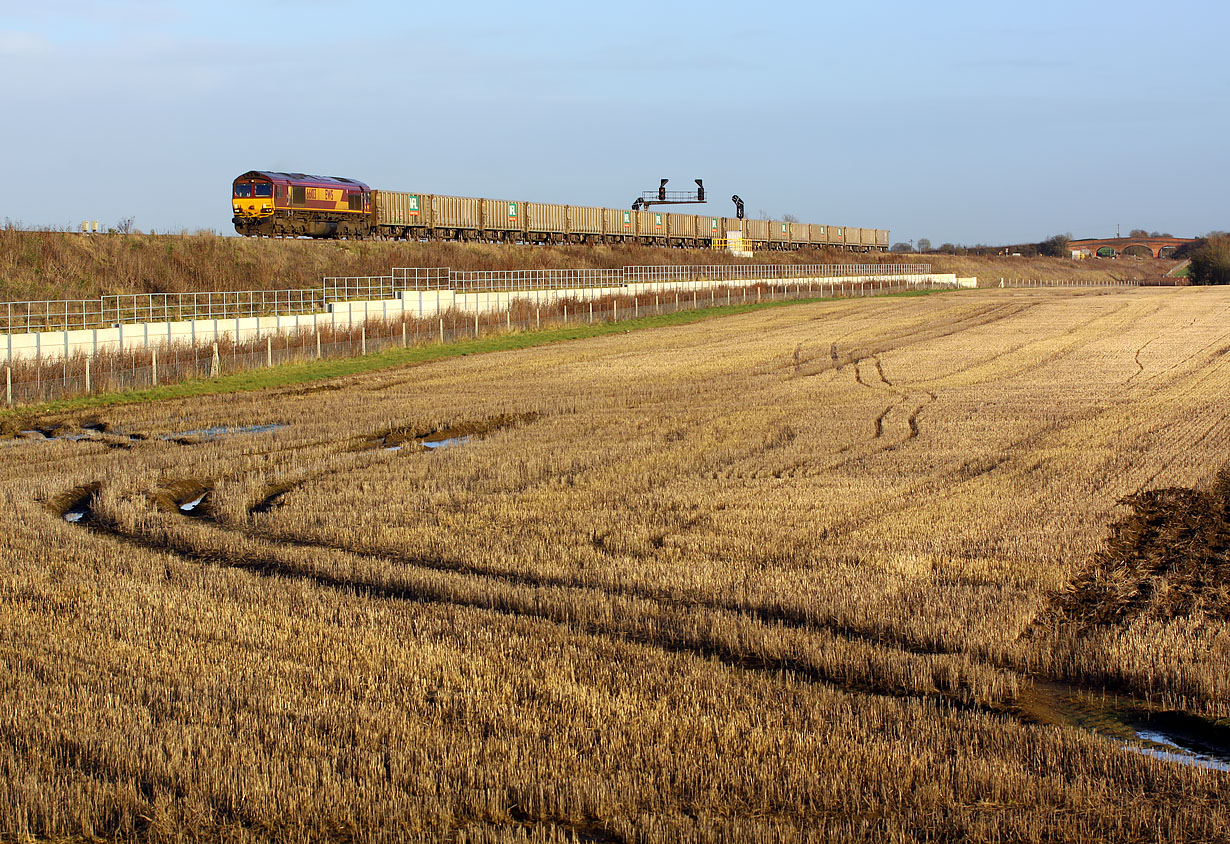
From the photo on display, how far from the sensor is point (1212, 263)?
87.7m

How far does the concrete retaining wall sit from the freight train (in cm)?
1320

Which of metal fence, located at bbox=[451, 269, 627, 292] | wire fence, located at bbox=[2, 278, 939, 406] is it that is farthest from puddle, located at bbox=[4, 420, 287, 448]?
metal fence, located at bbox=[451, 269, 627, 292]

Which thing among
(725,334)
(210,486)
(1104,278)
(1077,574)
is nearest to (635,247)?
(725,334)

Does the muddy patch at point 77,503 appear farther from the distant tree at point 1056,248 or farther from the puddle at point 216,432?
the distant tree at point 1056,248

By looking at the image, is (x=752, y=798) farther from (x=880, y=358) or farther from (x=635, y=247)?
(x=635, y=247)

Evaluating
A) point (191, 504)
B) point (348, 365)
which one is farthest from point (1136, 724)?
point (348, 365)

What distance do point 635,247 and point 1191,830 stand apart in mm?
76805

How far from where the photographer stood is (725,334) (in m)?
42.6

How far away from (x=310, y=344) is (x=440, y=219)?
Answer: 31049mm

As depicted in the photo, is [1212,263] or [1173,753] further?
[1212,263]

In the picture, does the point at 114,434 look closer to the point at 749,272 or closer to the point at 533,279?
the point at 533,279

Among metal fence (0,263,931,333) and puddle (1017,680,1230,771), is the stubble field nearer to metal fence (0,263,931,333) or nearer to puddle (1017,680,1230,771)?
puddle (1017,680,1230,771)

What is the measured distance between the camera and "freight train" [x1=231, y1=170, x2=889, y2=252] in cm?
5609

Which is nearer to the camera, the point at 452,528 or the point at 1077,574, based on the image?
the point at 1077,574
